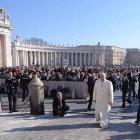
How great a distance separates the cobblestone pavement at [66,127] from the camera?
19.1 ft

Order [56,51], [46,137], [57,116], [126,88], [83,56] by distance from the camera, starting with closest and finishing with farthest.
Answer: [46,137], [57,116], [126,88], [56,51], [83,56]

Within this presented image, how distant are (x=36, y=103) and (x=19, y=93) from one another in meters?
7.19

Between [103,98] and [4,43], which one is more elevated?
[4,43]

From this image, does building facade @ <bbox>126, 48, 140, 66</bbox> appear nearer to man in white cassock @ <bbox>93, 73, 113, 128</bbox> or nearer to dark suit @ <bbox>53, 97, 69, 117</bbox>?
dark suit @ <bbox>53, 97, 69, 117</bbox>

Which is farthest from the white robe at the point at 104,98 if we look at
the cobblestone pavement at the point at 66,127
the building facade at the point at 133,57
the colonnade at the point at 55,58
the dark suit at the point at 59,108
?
the building facade at the point at 133,57

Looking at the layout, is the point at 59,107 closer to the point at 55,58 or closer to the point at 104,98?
the point at 104,98

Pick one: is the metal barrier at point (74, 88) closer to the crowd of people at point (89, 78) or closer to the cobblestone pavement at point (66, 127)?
the crowd of people at point (89, 78)

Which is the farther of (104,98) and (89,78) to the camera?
(89,78)

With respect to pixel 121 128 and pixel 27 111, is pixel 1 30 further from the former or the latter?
pixel 121 128

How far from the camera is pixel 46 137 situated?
5750 millimetres

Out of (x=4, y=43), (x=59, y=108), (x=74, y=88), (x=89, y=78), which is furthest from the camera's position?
(x=4, y=43)

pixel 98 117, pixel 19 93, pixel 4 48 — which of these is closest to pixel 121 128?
pixel 98 117

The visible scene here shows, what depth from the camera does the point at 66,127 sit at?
6695mm

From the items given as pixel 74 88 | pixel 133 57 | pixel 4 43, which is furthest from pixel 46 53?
pixel 133 57
